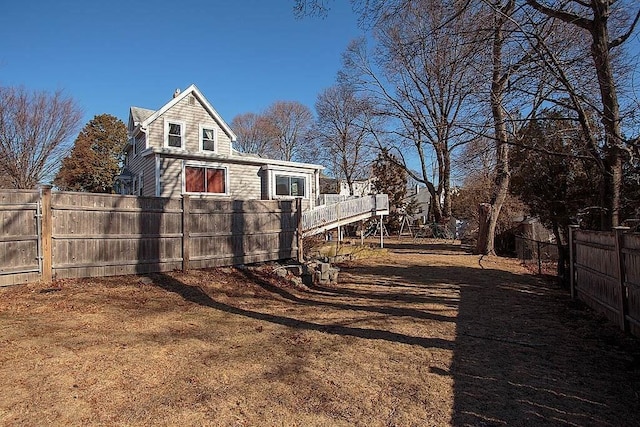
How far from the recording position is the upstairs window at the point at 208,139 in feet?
61.6

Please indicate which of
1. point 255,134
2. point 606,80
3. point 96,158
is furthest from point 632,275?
point 255,134

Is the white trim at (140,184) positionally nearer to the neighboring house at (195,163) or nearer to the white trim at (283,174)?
the neighboring house at (195,163)

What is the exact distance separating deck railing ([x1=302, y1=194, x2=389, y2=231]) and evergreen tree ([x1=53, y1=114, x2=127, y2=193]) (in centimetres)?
1691

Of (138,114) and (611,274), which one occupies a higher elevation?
(138,114)

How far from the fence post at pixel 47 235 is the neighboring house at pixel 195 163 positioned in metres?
8.57

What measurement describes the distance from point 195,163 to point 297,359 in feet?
44.0

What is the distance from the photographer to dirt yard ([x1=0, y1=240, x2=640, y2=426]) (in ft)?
10.8

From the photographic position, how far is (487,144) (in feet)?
33.1

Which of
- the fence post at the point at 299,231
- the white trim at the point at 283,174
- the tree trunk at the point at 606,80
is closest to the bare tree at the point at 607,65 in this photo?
the tree trunk at the point at 606,80

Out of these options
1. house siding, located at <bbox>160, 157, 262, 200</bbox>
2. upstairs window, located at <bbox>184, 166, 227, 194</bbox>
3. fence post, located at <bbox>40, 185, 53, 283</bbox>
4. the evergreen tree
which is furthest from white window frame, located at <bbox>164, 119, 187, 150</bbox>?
fence post, located at <bbox>40, 185, 53, 283</bbox>

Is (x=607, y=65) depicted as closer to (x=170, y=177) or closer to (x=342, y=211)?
(x=342, y=211)

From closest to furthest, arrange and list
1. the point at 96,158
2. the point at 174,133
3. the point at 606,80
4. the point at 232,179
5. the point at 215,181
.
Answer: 1. the point at 606,80
2. the point at 215,181
3. the point at 232,179
4. the point at 174,133
5. the point at 96,158

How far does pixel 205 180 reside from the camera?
1692 cm

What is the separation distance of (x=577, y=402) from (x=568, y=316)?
12.5 feet
